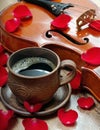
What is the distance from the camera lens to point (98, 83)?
56 cm

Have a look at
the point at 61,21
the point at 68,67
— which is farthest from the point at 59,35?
the point at 68,67

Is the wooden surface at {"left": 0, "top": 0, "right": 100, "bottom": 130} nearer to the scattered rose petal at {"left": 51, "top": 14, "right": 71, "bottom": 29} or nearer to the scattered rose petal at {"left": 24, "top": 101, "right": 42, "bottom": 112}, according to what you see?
the scattered rose petal at {"left": 24, "top": 101, "right": 42, "bottom": 112}

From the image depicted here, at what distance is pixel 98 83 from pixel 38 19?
27cm

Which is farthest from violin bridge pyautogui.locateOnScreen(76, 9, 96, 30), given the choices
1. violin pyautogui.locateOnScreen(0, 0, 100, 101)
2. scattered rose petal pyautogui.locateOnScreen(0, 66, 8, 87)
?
scattered rose petal pyautogui.locateOnScreen(0, 66, 8, 87)

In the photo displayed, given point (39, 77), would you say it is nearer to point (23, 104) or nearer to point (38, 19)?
point (23, 104)

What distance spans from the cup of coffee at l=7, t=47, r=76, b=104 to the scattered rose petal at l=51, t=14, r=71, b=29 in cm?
15

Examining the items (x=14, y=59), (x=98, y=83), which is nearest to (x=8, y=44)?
(x=14, y=59)

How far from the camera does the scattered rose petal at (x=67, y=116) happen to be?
537 millimetres

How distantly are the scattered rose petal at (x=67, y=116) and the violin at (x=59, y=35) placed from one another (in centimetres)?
6

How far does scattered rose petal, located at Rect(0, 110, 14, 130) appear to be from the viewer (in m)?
0.52

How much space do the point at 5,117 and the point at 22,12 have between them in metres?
0.33

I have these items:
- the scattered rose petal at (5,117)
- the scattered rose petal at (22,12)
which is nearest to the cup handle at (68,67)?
the scattered rose petal at (5,117)

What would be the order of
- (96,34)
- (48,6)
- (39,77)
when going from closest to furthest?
1. (39,77)
2. (96,34)
3. (48,6)

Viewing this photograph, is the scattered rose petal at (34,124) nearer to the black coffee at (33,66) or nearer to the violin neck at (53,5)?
the black coffee at (33,66)
